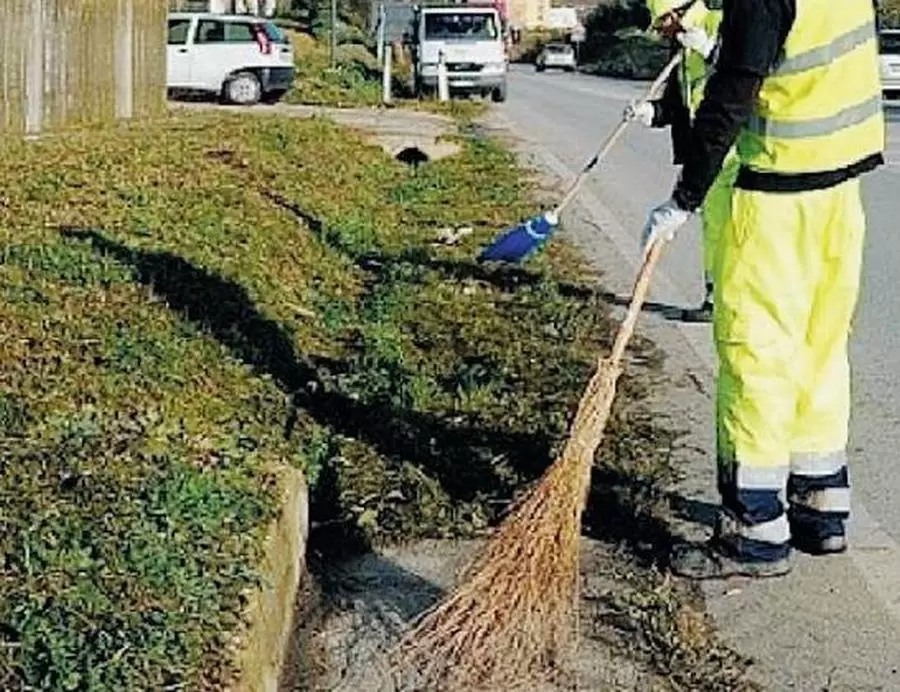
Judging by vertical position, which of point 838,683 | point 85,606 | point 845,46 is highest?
point 845,46

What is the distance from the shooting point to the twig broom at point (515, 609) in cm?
467

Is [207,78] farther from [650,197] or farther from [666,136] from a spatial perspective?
[650,197]

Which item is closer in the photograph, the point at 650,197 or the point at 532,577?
the point at 532,577

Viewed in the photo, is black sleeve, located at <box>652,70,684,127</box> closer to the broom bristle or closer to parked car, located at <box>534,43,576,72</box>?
the broom bristle

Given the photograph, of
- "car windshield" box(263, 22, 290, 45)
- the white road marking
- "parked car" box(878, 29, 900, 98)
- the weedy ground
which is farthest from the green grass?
"parked car" box(878, 29, 900, 98)

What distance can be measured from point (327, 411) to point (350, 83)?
108 feet

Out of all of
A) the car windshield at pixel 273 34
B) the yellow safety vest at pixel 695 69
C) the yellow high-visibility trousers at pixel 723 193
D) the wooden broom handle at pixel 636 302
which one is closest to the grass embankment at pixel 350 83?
the car windshield at pixel 273 34

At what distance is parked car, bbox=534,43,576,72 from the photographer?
7988cm

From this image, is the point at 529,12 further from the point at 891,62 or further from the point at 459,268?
the point at 459,268

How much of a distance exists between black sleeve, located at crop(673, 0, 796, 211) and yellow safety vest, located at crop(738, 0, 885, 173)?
89 mm

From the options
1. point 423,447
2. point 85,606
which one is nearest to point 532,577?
point 85,606

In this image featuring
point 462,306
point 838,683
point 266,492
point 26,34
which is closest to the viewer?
point 838,683

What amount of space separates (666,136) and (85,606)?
22.5 m

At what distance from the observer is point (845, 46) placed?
5.21 meters
